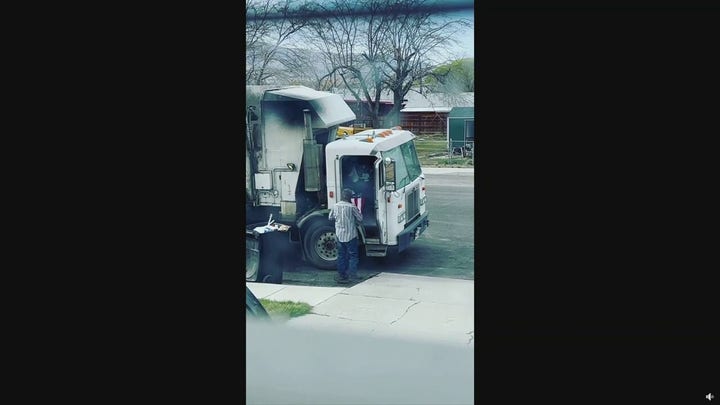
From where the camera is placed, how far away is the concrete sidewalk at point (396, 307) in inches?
171

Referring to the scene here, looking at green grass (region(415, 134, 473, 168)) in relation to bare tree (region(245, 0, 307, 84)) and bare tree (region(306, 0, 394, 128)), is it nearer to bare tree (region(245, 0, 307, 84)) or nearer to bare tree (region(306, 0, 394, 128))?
bare tree (region(306, 0, 394, 128))

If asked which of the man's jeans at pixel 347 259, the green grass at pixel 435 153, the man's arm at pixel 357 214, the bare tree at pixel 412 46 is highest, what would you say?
the bare tree at pixel 412 46

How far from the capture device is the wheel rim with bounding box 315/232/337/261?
4.76 meters

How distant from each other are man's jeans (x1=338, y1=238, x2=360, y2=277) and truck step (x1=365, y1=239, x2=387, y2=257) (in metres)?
0.08

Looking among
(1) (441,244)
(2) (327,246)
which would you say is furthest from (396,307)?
(2) (327,246)

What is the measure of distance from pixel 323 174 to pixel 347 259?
1.81 feet

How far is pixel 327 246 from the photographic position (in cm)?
477

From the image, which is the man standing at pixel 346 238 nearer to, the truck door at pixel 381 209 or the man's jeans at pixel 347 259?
the man's jeans at pixel 347 259

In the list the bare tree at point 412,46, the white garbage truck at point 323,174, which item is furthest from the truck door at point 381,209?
the bare tree at point 412,46

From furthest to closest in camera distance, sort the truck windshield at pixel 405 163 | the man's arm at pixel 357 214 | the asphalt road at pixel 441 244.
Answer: the man's arm at pixel 357 214 → the truck windshield at pixel 405 163 → the asphalt road at pixel 441 244

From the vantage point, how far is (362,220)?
477cm

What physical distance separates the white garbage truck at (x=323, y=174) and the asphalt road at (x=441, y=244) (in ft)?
0.22

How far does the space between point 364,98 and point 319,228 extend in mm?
851
